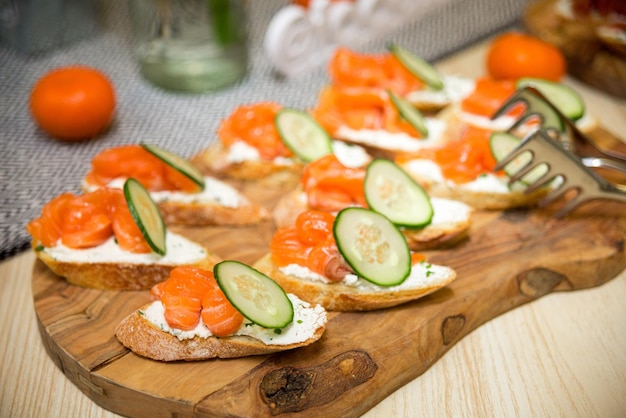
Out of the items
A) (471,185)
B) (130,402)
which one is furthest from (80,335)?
(471,185)

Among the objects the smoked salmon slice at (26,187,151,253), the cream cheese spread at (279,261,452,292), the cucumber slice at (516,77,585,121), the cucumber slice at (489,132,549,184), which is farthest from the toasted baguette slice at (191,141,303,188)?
the cucumber slice at (516,77,585,121)

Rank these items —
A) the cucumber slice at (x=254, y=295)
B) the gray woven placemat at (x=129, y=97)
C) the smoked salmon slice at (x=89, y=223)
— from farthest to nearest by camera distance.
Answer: the gray woven placemat at (x=129, y=97) → the smoked salmon slice at (x=89, y=223) → the cucumber slice at (x=254, y=295)

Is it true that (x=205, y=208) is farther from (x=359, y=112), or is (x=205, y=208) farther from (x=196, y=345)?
(x=359, y=112)

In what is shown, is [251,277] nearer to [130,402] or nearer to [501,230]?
[130,402]

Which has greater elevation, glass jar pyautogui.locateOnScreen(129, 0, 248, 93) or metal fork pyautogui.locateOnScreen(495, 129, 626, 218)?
metal fork pyautogui.locateOnScreen(495, 129, 626, 218)

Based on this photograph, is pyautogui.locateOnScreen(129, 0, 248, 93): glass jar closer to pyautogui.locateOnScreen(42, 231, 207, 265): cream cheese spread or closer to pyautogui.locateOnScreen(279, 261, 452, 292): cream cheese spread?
pyautogui.locateOnScreen(42, 231, 207, 265): cream cheese spread

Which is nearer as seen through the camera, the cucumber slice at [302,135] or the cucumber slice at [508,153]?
the cucumber slice at [508,153]

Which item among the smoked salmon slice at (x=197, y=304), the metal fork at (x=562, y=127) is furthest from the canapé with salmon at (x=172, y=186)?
the metal fork at (x=562, y=127)

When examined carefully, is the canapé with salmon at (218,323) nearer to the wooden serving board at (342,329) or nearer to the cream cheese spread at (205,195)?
the wooden serving board at (342,329)
